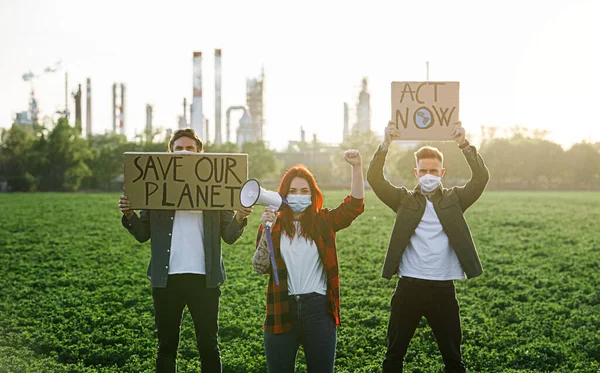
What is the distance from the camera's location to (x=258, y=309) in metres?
8.82

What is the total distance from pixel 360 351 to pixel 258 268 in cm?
320

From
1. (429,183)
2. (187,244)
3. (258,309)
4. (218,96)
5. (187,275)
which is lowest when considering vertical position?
(258,309)

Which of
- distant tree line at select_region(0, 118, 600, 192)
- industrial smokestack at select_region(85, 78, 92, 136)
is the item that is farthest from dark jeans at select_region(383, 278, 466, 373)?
industrial smokestack at select_region(85, 78, 92, 136)

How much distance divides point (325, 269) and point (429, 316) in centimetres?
84

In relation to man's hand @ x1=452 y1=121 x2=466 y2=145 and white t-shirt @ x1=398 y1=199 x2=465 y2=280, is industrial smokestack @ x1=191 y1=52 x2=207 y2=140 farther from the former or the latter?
white t-shirt @ x1=398 y1=199 x2=465 y2=280

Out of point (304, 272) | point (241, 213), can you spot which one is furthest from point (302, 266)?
point (241, 213)

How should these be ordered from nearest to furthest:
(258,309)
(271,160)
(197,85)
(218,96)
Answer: (258,309)
(271,160)
(197,85)
(218,96)

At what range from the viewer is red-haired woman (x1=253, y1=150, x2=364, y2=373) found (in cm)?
399

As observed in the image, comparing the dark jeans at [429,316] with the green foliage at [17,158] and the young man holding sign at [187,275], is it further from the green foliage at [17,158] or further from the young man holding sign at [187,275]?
the green foliage at [17,158]

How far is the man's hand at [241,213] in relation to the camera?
4.45 metres

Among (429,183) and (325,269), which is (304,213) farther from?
(429,183)

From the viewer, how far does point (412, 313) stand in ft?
14.2

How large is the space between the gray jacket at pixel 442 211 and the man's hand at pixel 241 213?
901 millimetres

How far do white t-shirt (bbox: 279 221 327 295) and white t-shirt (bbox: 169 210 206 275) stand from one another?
663 mm
